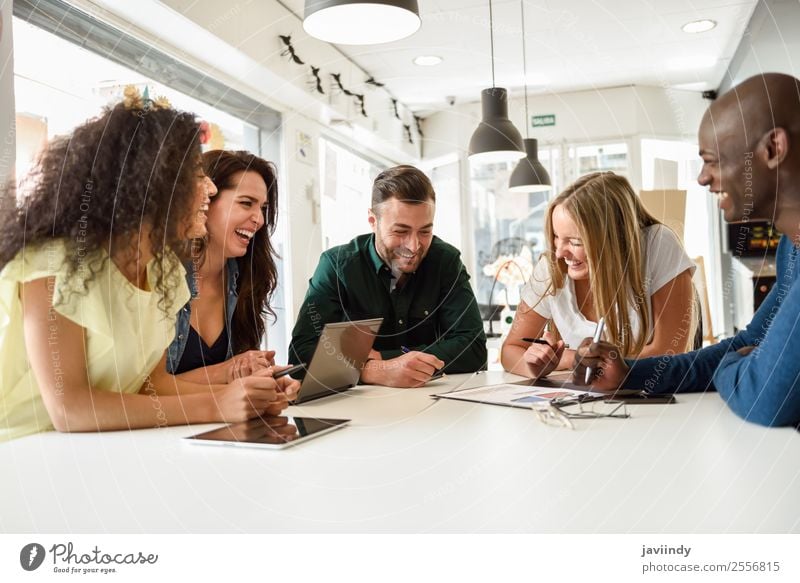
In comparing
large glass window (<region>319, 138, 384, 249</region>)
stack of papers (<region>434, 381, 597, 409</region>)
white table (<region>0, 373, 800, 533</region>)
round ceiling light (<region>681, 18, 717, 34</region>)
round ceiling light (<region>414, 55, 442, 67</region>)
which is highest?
round ceiling light (<region>681, 18, 717, 34</region>)

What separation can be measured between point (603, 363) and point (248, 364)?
62 cm

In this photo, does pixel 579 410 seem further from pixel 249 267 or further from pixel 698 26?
pixel 698 26

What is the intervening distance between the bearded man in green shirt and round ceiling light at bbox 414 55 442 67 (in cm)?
202

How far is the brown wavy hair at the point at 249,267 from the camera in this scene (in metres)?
1.43

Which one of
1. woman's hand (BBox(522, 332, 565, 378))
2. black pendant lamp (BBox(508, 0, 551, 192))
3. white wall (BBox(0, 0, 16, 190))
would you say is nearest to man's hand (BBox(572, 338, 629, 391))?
woman's hand (BBox(522, 332, 565, 378))

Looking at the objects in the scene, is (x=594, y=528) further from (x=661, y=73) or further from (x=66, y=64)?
(x=661, y=73)

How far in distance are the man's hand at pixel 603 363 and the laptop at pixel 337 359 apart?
40 centimetres

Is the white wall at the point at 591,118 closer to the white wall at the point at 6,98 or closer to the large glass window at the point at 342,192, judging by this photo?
the large glass window at the point at 342,192

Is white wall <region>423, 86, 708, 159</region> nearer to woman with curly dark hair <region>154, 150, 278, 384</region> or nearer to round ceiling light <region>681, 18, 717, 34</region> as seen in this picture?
round ceiling light <region>681, 18, 717, 34</region>

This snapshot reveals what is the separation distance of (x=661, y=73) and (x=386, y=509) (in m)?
4.13

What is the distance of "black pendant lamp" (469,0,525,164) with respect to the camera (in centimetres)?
221

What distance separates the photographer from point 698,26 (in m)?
3.25
